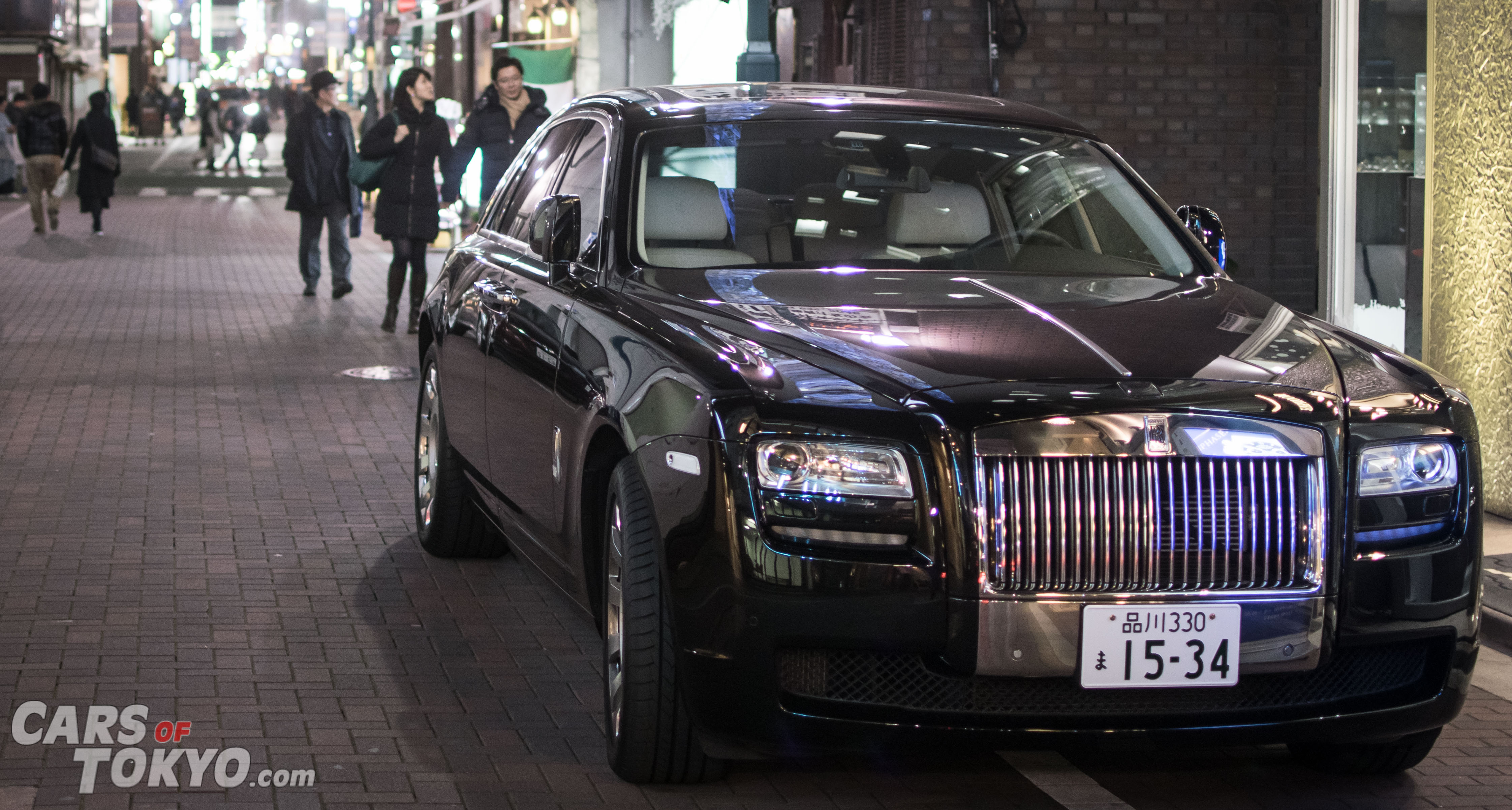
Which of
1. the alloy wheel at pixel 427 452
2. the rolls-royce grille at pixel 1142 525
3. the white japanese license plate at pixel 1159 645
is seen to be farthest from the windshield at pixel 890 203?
the alloy wheel at pixel 427 452

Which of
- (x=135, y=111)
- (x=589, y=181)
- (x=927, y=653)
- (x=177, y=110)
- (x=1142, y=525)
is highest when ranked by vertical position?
(x=177, y=110)

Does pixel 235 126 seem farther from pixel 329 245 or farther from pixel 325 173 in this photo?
pixel 325 173

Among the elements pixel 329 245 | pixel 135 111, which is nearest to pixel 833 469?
pixel 329 245

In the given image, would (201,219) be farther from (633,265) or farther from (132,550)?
(633,265)

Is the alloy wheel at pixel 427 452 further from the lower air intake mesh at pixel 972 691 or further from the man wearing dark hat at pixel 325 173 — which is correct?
the man wearing dark hat at pixel 325 173

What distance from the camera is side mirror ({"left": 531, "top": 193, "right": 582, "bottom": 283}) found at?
5.34 m

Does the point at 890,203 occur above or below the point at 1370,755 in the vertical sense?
above

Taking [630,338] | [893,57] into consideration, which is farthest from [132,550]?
[893,57]

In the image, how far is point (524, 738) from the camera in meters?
4.82

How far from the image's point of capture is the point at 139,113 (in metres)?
62.7

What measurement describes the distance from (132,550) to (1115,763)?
3.91 m

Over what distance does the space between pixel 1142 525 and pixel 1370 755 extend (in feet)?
3.82

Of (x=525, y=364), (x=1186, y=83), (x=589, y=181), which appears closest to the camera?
(x=525, y=364)

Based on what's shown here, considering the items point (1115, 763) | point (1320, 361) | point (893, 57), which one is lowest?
point (1115, 763)
